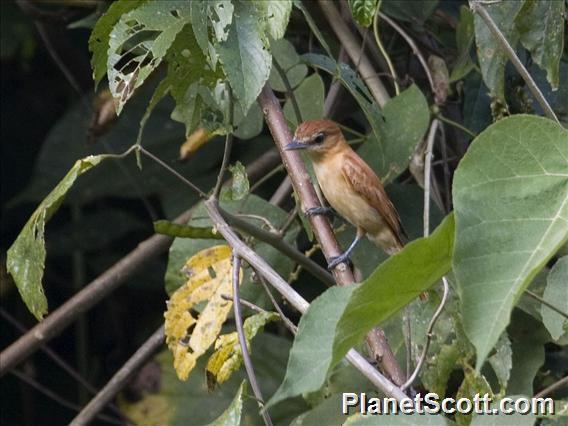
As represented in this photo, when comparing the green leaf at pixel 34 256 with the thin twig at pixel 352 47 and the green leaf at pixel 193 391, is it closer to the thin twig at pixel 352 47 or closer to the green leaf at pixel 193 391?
the green leaf at pixel 193 391

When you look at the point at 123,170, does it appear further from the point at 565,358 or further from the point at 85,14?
the point at 565,358

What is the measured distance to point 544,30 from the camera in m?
2.69

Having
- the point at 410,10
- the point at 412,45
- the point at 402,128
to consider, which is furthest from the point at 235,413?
the point at 410,10

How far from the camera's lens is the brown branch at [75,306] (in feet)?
10.8

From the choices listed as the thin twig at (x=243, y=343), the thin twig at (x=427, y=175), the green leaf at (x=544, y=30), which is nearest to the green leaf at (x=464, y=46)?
the thin twig at (x=427, y=175)

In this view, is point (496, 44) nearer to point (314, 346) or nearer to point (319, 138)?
point (319, 138)

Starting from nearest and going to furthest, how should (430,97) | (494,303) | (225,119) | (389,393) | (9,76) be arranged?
(494,303) < (389,393) < (225,119) < (430,97) < (9,76)

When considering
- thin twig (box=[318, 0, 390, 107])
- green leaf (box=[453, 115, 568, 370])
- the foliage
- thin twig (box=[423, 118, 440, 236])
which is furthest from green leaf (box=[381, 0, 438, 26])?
green leaf (box=[453, 115, 568, 370])

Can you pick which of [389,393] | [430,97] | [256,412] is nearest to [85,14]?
[430,97]

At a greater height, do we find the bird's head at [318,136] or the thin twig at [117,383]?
the bird's head at [318,136]

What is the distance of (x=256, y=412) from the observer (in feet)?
10.2

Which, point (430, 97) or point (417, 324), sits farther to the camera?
point (430, 97)

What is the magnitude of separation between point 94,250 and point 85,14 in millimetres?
942

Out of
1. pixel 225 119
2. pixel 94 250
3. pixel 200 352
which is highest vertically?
pixel 225 119
